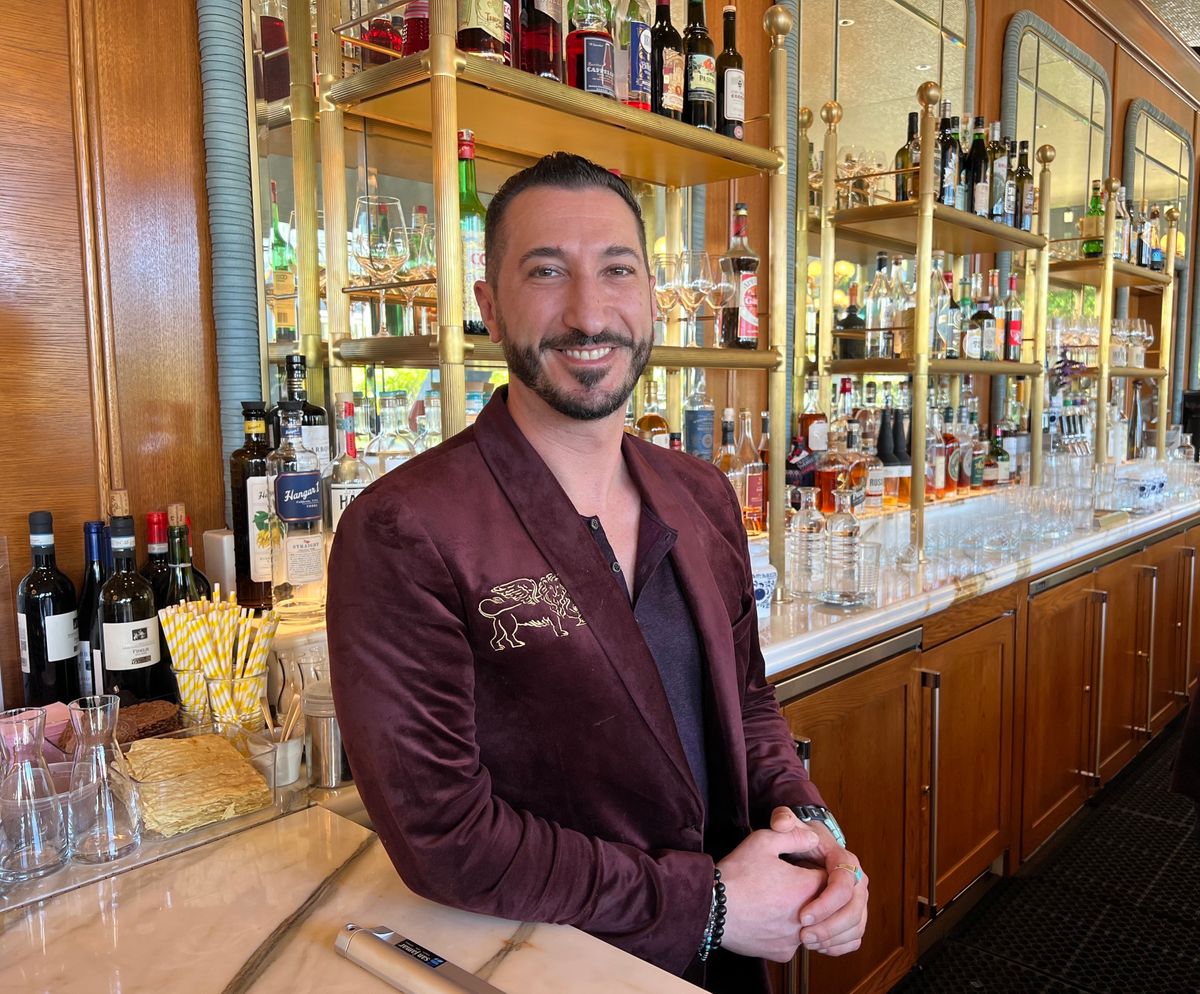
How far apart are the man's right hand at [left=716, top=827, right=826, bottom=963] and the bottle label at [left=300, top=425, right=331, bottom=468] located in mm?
1068

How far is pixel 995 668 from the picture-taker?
9.02 ft

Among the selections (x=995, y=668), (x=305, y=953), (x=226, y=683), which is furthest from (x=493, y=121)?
(x=995, y=668)

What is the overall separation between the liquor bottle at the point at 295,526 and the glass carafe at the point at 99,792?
1.58ft

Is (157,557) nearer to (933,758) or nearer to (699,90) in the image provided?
(699,90)

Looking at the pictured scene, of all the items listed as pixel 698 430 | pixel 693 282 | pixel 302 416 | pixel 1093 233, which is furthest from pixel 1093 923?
pixel 1093 233

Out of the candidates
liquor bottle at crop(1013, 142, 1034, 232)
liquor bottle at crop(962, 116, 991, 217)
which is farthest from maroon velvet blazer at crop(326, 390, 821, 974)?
liquor bottle at crop(1013, 142, 1034, 232)

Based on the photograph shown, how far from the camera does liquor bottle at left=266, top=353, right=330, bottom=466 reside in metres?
1.77

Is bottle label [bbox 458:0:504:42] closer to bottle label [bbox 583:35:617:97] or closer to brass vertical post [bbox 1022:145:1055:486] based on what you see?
bottle label [bbox 583:35:617:97]

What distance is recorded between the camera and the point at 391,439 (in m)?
2.09

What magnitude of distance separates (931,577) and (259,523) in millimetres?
1772

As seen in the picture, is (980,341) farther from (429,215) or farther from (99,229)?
(99,229)

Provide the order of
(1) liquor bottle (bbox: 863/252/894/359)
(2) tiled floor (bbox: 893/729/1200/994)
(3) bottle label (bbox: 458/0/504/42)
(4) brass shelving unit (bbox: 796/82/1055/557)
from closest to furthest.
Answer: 1. (3) bottle label (bbox: 458/0/504/42)
2. (2) tiled floor (bbox: 893/729/1200/994)
3. (4) brass shelving unit (bbox: 796/82/1055/557)
4. (1) liquor bottle (bbox: 863/252/894/359)

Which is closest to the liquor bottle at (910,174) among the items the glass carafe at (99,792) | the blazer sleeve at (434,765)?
the blazer sleeve at (434,765)

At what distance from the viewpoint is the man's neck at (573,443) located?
132 centimetres
